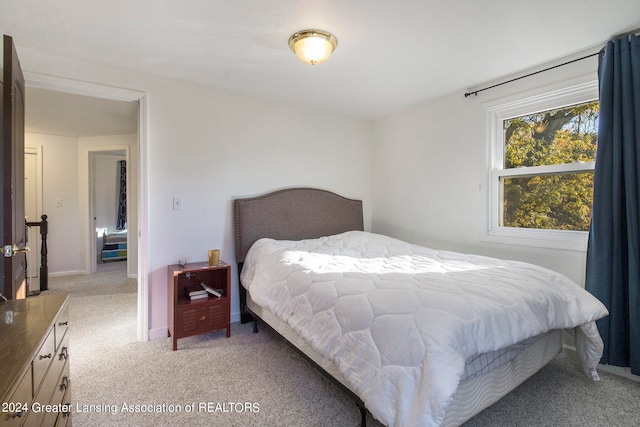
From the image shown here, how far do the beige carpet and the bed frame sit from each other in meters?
0.21

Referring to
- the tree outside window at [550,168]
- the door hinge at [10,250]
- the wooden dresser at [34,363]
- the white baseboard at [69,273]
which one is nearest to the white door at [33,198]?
the white baseboard at [69,273]

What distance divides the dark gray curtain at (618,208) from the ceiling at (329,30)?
270 mm

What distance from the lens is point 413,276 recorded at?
1861mm

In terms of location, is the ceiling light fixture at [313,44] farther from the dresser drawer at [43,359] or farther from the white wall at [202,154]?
the dresser drawer at [43,359]

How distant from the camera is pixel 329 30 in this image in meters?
2.02

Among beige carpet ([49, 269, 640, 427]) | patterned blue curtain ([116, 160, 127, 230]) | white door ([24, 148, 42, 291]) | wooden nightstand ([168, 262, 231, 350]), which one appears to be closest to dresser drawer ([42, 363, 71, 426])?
beige carpet ([49, 269, 640, 427])

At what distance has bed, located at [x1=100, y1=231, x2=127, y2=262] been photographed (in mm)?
6148

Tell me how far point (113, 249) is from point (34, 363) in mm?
6261

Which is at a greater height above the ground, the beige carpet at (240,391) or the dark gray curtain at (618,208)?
the dark gray curtain at (618,208)

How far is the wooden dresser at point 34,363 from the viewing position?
0.75 metres

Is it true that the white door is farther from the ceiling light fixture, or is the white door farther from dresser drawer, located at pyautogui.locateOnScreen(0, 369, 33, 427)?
dresser drawer, located at pyautogui.locateOnScreen(0, 369, 33, 427)

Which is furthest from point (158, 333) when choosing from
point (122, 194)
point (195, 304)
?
point (122, 194)

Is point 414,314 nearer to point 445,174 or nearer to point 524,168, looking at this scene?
point 524,168

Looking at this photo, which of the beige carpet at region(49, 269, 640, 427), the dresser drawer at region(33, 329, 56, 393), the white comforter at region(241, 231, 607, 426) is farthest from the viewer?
the beige carpet at region(49, 269, 640, 427)
